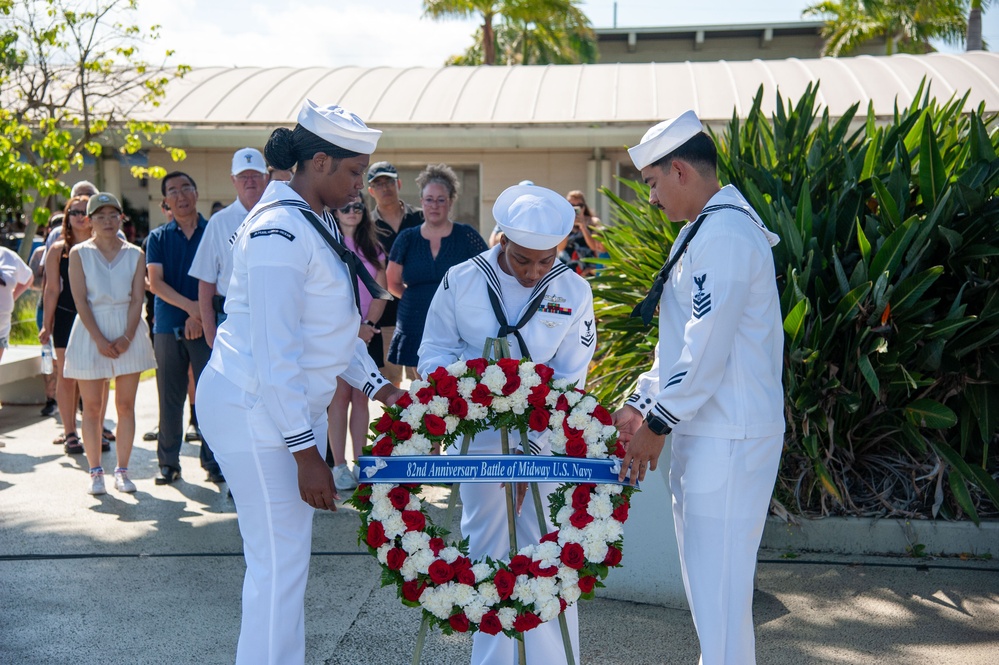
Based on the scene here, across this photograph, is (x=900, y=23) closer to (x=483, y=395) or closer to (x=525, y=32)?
(x=525, y=32)

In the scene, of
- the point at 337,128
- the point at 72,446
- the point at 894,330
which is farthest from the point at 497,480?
the point at 72,446

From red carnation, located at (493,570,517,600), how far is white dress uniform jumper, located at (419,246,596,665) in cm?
54

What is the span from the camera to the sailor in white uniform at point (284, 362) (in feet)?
9.70

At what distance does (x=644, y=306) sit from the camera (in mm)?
3459

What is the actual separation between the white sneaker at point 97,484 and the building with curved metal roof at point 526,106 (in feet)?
34.0

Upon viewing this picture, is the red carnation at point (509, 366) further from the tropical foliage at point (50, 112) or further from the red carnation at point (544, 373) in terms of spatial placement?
the tropical foliage at point (50, 112)

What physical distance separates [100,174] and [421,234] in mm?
13338

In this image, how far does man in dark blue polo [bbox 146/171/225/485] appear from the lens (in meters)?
6.83

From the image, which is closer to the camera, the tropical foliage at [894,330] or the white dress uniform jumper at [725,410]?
the white dress uniform jumper at [725,410]

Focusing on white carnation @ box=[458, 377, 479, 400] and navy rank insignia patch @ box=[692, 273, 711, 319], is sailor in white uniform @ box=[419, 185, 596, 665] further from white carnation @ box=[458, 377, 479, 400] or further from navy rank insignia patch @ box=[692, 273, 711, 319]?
navy rank insignia patch @ box=[692, 273, 711, 319]

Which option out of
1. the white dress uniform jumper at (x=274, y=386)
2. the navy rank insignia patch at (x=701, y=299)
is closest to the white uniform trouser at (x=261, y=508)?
the white dress uniform jumper at (x=274, y=386)

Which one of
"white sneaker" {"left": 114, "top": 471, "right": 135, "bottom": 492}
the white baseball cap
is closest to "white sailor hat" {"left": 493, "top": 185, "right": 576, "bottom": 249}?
the white baseball cap

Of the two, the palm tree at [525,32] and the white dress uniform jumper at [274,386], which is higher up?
the palm tree at [525,32]

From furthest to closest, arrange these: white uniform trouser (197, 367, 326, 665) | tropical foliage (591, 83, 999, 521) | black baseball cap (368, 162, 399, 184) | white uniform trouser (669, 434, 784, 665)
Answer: black baseball cap (368, 162, 399, 184)
tropical foliage (591, 83, 999, 521)
white uniform trouser (669, 434, 784, 665)
white uniform trouser (197, 367, 326, 665)
